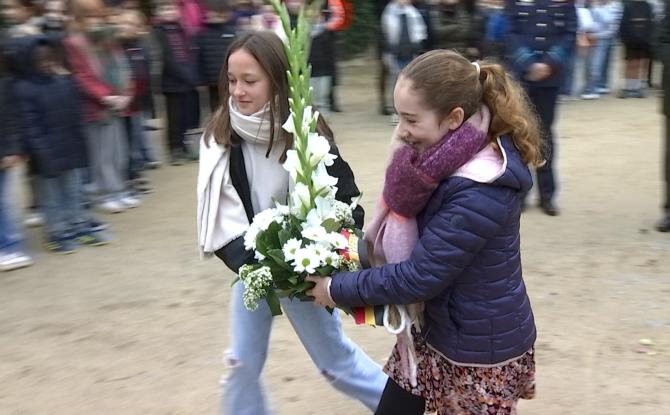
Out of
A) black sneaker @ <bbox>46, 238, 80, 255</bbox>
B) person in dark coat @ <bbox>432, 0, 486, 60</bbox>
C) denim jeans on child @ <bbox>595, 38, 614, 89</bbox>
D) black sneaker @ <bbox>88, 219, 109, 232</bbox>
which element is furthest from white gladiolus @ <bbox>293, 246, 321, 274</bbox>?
denim jeans on child @ <bbox>595, 38, 614, 89</bbox>

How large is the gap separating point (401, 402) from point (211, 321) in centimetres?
217

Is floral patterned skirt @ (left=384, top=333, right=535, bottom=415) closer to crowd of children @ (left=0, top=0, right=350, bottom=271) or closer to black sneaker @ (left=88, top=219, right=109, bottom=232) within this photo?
crowd of children @ (left=0, top=0, right=350, bottom=271)

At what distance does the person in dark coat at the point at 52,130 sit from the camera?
5.41 meters

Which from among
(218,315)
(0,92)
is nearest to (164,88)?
(0,92)

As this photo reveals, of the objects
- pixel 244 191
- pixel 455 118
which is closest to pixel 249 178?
pixel 244 191

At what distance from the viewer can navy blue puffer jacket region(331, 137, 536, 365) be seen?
220 cm

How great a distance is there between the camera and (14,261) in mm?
5543

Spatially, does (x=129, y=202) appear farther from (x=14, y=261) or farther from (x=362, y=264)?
(x=362, y=264)

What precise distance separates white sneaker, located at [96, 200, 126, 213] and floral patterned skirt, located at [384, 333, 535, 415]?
4568mm

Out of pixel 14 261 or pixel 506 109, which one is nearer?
pixel 506 109

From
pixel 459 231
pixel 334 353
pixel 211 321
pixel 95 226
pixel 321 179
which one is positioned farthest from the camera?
pixel 95 226

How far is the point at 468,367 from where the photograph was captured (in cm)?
242

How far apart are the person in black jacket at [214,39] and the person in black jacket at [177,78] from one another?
0.28ft

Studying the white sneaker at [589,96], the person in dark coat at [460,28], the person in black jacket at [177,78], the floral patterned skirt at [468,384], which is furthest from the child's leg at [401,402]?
the white sneaker at [589,96]
